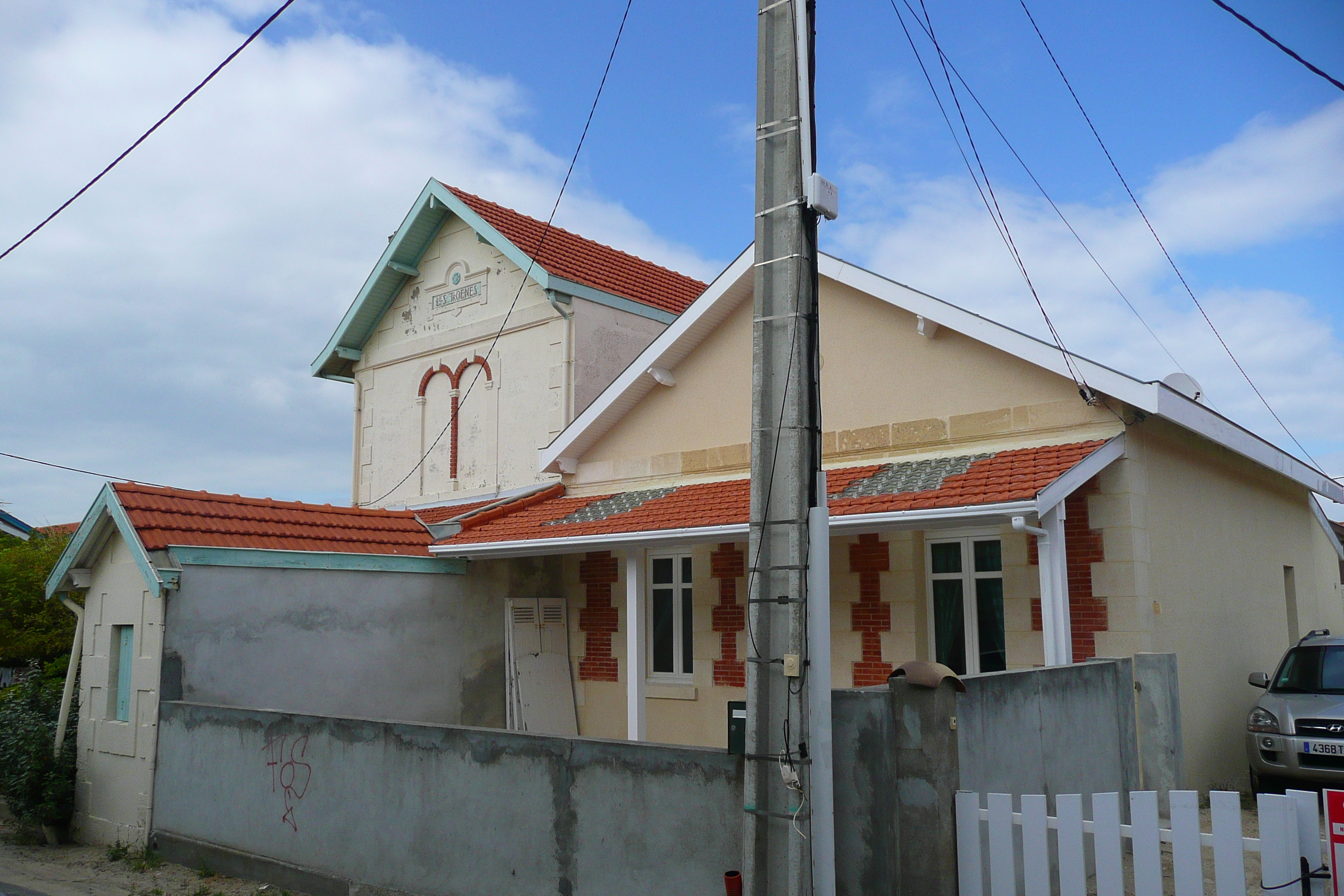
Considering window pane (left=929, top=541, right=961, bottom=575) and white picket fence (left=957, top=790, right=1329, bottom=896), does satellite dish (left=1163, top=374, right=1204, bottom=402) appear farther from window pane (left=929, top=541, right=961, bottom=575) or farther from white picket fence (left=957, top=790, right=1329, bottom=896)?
white picket fence (left=957, top=790, right=1329, bottom=896)

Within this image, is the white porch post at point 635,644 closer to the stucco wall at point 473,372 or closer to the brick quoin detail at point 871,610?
the brick quoin detail at point 871,610

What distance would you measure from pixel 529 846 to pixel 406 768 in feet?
4.71

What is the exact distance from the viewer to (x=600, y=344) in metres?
16.4

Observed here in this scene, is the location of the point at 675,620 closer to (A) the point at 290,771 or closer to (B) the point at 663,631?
(B) the point at 663,631

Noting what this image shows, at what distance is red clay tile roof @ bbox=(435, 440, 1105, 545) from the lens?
908 centimetres

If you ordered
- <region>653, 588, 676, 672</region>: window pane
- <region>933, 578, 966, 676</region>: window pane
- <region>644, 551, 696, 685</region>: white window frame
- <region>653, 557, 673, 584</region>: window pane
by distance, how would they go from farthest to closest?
<region>653, 557, 673, 584</region>: window pane → <region>653, 588, 676, 672</region>: window pane → <region>644, 551, 696, 685</region>: white window frame → <region>933, 578, 966, 676</region>: window pane

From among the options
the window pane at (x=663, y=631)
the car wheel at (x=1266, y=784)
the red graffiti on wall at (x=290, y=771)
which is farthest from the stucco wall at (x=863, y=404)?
the red graffiti on wall at (x=290, y=771)


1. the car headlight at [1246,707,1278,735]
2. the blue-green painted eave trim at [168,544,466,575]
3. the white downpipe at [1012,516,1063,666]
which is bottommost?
the car headlight at [1246,707,1278,735]

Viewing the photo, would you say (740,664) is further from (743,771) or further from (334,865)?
(743,771)

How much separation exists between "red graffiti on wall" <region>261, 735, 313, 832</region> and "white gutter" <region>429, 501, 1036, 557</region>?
3.77 metres

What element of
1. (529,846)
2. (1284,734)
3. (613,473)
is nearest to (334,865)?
(529,846)

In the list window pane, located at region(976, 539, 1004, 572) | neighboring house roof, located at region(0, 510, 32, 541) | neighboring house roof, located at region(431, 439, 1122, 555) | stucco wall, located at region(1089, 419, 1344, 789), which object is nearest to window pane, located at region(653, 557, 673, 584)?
neighboring house roof, located at region(431, 439, 1122, 555)

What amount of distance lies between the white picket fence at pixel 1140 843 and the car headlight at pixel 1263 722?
16.8 feet

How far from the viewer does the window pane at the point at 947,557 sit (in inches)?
427
